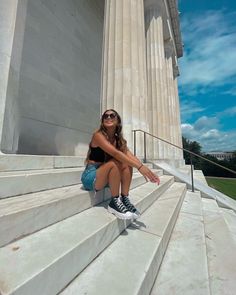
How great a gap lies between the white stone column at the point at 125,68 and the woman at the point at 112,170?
12.6 feet

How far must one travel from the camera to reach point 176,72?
2097 cm

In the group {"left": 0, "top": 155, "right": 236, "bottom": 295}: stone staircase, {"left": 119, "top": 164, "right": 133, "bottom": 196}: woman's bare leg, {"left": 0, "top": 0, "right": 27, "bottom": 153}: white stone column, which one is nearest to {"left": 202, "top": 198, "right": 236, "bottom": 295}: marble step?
{"left": 0, "top": 155, "right": 236, "bottom": 295}: stone staircase

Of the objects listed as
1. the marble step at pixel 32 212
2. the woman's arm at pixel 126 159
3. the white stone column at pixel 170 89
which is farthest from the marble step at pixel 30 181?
the white stone column at pixel 170 89

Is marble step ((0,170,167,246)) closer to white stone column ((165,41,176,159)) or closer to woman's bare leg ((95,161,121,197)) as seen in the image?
woman's bare leg ((95,161,121,197))

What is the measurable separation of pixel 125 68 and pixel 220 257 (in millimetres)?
5906

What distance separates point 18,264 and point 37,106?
649cm

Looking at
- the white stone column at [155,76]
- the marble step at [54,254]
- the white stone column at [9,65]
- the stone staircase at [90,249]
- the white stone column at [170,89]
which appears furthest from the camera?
the white stone column at [170,89]

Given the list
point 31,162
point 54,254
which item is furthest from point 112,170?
point 31,162

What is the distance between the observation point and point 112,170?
7.20ft

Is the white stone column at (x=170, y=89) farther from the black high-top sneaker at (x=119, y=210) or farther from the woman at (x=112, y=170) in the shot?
the black high-top sneaker at (x=119, y=210)

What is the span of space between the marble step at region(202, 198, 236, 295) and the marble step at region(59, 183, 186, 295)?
0.49 meters

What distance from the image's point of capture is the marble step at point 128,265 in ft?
4.11

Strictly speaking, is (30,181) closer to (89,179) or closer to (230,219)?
(89,179)

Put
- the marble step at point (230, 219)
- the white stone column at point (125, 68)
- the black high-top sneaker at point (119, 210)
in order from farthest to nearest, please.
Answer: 1. the white stone column at point (125, 68)
2. the marble step at point (230, 219)
3. the black high-top sneaker at point (119, 210)
